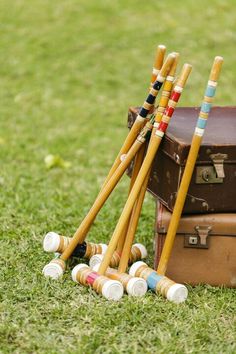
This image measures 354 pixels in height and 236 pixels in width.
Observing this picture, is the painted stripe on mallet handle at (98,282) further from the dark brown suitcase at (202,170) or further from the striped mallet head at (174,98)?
the striped mallet head at (174,98)

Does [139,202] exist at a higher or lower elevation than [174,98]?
lower

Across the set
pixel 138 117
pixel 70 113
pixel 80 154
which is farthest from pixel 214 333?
pixel 70 113

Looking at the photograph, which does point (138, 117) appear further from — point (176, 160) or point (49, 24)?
point (49, 24)

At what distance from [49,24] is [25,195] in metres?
4.80

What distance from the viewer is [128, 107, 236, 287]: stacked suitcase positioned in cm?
407

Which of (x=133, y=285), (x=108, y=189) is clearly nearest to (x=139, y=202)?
(x=108, y=189)

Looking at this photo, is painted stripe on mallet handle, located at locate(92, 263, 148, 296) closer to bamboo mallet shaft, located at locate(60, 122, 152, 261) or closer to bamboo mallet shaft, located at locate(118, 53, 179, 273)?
bamboo mallet shaft, located at locate(118, 53, 179, 273)

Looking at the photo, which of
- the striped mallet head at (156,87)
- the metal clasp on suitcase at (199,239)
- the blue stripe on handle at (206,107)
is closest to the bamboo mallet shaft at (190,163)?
the blue stripe on handle at (206,107)

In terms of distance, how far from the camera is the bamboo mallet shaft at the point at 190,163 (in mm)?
3914

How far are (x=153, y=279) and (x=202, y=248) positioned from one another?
0.31 m

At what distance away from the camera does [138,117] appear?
4227 mm

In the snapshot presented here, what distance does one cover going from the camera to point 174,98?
159 inches

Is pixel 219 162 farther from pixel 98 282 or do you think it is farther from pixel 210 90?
pixel 98 282

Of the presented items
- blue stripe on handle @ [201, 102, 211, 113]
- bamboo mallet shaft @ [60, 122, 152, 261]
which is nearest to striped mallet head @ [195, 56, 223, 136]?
blue stripe on handle @ [201, 102, 211, 113]
